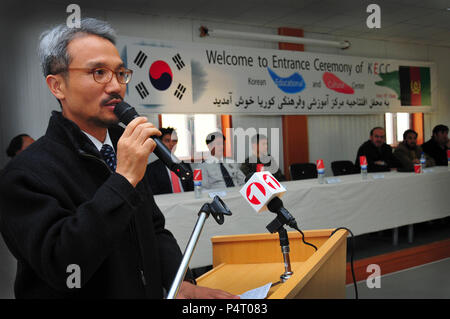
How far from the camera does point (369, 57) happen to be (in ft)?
24.4

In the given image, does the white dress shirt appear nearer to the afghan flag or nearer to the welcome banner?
the welcome banner

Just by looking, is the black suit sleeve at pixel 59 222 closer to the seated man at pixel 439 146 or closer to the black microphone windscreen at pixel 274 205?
the black microphone windscreen at pixel 274 205

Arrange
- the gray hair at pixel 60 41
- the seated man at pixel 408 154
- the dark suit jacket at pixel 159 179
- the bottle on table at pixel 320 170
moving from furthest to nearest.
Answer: the seated man at pixel 408 154 → the dark suit jacket at pixel 159 179 → the bottle on table at pixel 320 170 → the gray hair at pixel 60 41

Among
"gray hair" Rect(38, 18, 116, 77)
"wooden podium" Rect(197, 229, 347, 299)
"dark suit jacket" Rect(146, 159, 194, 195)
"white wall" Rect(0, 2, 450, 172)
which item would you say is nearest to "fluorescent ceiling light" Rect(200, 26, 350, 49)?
"white wall" Rect(0, 2, 450, 172)

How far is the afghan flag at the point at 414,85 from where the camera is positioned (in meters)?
7.82

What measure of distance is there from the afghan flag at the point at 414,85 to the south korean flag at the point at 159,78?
187 inches

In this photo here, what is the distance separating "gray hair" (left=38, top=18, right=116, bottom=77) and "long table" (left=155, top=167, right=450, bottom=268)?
2.01 m

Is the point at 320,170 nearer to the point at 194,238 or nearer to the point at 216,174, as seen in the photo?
the point at 216,174

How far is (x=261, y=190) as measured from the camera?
1.06 meters

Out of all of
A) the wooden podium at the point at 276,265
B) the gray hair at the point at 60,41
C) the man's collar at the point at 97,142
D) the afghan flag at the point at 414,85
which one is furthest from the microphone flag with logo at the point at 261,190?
the afghan flag at the point at 414,85

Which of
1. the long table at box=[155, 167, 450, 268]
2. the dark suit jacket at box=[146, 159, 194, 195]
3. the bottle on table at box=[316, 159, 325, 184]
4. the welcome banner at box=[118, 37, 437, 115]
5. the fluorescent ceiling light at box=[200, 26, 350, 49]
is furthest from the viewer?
the fluorescent ceiling light at box=[200, 26, 350, 49]

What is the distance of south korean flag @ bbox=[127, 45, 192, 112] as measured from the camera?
5.16m

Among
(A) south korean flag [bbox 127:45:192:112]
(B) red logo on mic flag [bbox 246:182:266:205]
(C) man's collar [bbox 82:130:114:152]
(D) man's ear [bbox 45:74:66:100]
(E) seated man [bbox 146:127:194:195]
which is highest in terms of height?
(A) south korean flag [bbox 127:45:192:112]
